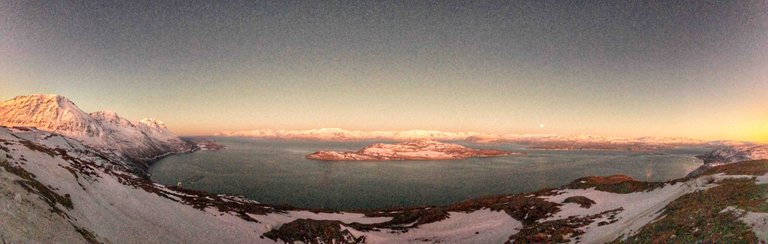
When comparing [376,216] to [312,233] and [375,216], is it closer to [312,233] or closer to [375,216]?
[375,216]

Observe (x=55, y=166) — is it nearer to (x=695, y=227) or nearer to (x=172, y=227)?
(x=172, y=227)

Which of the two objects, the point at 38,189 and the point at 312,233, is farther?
the point at 312,233

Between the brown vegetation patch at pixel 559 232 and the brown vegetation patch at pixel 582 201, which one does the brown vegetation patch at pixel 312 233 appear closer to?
the brown vegetation patch at pixel 559 232

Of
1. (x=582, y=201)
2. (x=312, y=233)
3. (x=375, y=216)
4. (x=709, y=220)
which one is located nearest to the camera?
(x=709, y=220)

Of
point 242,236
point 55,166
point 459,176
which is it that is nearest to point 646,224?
point 242,236

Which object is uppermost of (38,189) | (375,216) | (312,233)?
→ (38,189)

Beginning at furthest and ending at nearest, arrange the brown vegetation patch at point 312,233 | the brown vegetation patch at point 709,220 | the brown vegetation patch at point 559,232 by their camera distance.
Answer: the brown vegetation patch at point 312,233
the brown vegetation patch at point 559,232
the brown vegetation patch at point 709,220

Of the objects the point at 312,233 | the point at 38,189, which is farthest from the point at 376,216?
the point at 38,189

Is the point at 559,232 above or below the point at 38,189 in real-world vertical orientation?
below

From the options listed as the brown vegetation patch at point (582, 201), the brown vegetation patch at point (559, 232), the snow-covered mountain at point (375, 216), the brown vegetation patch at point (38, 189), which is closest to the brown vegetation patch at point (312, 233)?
the snow-covered mountain at point (375, 216)

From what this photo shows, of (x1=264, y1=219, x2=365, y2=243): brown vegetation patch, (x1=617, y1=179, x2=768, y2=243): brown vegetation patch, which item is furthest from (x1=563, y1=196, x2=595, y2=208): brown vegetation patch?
(x1=264, y1=219, x2=365, y2=243): brown vegetation patch

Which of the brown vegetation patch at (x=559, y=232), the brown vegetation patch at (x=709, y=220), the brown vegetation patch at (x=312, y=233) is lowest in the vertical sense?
the brown vegetation patch at (x=312, y=233)
